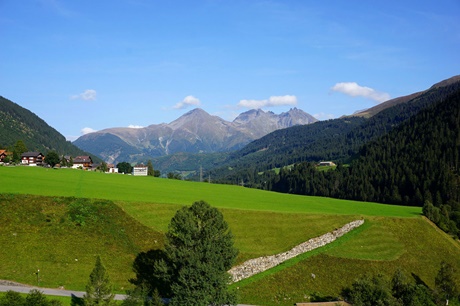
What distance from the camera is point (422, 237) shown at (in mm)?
76812

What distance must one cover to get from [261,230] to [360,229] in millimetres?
20662

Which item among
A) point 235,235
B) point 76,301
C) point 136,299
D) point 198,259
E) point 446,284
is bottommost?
point 446,284

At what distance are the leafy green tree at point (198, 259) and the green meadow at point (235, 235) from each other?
1009 centimetres

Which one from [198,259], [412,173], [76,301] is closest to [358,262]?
[198,259]

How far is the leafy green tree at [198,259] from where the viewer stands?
43.5 m

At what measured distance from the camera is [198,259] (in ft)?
145

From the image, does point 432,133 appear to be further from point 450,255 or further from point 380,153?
point 450,255

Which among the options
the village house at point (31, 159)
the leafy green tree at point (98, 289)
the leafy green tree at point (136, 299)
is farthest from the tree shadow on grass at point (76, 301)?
the village house at point (31, 159)

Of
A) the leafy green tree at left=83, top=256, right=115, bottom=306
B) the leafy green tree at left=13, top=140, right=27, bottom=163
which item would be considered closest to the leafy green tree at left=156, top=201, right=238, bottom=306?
the leafy green tree at left=83, top=256, right=115, bottom=306

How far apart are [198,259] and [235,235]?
2302 cm

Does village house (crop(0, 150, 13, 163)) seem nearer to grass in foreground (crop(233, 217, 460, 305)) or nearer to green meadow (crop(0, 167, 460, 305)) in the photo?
green meadow (crop(0, 167, 460, 305))

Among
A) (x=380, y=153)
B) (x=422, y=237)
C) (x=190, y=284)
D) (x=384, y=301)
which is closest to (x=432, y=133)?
(x=380, y=153)

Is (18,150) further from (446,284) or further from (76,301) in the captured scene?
(446,284)

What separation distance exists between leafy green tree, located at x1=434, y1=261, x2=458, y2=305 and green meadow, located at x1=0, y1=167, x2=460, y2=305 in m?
4.64
